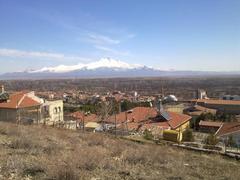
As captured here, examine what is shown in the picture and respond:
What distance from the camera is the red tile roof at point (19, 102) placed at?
24.5 metres

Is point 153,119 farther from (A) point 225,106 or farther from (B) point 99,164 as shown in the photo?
(A) point 225,106

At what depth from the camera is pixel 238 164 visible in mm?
9094

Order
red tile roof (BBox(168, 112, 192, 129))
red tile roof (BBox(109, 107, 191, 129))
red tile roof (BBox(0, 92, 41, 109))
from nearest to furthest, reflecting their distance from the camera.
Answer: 1. red tile roof (BBox(0, 92, 41, 109))
2. red tile roof (BBox(168, 112, 192, 129))
3. red tile roof (BBox(109, 107, 191, 129))

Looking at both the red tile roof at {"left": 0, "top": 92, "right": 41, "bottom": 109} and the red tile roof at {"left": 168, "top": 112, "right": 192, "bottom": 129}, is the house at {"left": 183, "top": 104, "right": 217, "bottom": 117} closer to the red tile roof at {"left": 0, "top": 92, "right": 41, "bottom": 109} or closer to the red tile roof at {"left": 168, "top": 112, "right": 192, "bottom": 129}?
the red tile roof at {"left": 168, "top": 112, "right": 192, "bottom": 129}

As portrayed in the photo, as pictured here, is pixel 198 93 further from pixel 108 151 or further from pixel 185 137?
pixel 108 151

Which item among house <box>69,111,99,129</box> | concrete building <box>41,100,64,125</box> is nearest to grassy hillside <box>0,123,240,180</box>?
house <box>69,111,99,129</box>

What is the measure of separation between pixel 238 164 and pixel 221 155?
1.10 m

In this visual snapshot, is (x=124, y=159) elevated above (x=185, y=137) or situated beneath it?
elevated above

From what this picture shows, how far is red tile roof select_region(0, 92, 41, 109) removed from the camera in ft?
80.2

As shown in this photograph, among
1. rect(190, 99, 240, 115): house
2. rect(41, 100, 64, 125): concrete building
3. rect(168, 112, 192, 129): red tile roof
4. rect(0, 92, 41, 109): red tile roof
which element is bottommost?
rect(190, 99, 240, 115): house

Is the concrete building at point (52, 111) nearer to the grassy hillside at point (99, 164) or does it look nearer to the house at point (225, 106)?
the grassy hillside at point (99, 164)

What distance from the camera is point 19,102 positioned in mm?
24938

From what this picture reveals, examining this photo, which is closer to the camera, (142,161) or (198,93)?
(142,161)

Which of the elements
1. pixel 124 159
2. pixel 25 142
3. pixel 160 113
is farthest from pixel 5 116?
pixel 124 159
